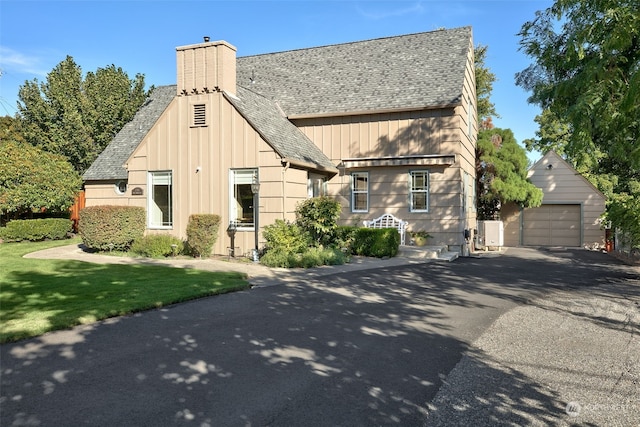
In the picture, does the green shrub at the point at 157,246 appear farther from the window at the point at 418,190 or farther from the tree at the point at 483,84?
the tree at the point at 483,84

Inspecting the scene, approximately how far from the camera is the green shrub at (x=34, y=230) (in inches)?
704

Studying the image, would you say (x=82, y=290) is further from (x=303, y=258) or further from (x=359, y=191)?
(x=359, y=191)

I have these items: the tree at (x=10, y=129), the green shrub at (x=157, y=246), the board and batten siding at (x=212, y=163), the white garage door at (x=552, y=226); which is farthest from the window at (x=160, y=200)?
the white garage door at (x=552, y=226)

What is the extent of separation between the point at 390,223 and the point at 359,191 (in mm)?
1859

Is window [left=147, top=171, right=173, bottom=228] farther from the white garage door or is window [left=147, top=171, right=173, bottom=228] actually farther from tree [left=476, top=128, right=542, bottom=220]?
the white garage door

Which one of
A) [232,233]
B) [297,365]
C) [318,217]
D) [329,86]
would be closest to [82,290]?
[297,365]

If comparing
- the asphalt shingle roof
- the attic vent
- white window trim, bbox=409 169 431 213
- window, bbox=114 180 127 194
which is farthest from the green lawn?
white window trim, bbox=409 169 431 213

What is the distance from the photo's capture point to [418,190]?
1745 cm

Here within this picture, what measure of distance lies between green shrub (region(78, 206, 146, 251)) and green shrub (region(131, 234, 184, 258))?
487 mm

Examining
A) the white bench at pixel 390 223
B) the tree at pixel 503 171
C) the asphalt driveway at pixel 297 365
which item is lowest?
the asphalt driveway at pixel 297 365

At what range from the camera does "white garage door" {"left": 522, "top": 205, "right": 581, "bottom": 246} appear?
2406cm

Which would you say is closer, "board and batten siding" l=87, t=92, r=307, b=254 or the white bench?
"board and batten siding" l=87, t=92, r=307, b=254

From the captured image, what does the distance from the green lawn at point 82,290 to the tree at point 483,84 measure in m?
26.8

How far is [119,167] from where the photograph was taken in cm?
1856
